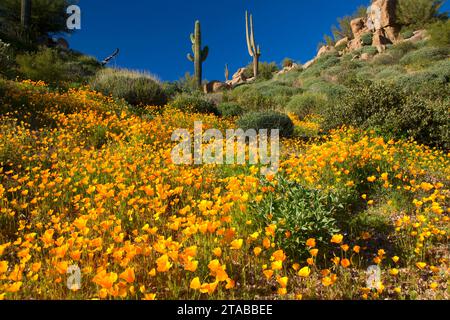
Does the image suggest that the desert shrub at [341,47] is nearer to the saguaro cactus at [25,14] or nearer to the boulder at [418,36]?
the boulder at [418,36]

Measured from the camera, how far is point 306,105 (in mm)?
15227

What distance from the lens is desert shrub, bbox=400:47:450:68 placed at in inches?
924

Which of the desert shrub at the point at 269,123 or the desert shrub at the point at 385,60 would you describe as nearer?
the desert shrub at the point at 269,123

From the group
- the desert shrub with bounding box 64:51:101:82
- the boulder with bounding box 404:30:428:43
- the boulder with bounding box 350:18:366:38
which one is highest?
the boulder with bounding box 350:18:366:38

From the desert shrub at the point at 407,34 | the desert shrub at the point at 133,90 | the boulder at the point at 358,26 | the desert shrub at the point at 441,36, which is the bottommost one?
the desert shrub at the point at 133,90

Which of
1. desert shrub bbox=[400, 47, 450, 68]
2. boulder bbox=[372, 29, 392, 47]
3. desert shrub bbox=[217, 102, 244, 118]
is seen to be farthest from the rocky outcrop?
desert shrub bbox=[217, 102, 244, 118]

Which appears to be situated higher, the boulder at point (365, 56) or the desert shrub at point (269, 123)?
the boulder at point (365, 56)

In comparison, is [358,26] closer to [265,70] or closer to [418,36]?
[418,36]

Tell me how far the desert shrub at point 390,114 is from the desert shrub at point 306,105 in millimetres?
5123

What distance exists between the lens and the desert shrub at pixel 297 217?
2982 millimetres

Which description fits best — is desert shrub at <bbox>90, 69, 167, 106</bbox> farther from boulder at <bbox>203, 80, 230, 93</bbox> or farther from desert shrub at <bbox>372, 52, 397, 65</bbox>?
desert shrub at <bbox>372, 52, 397, 65</bbox>

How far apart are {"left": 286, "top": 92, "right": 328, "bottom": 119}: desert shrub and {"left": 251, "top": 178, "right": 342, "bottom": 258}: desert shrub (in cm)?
1177

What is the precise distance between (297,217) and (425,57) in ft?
90.1

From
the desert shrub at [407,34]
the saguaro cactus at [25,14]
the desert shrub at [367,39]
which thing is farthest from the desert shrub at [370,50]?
the saguaro cactus at [25,14]
